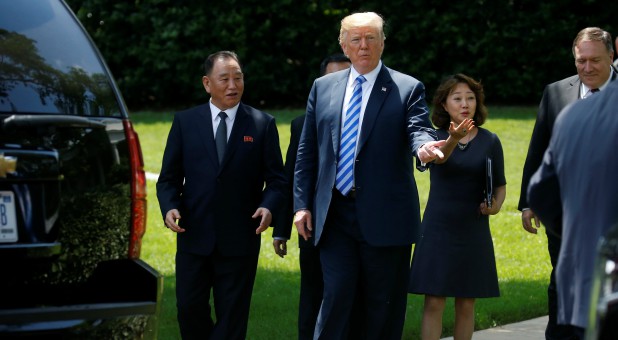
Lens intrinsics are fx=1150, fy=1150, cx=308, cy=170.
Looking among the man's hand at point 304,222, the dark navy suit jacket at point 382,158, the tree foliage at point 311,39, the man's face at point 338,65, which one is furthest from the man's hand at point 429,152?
the tree foliage at point 311,39

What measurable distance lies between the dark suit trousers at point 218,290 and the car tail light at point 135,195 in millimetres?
1985

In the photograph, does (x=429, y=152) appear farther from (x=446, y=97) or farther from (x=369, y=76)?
(x=446, y=97)

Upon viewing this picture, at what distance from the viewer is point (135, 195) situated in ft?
14.5

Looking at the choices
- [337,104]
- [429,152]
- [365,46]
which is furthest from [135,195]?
[365,46]

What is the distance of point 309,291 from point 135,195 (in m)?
2.80

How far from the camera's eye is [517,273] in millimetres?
9891

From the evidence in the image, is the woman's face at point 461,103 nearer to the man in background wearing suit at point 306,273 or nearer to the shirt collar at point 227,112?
the man in background wearing suit at point 306,273

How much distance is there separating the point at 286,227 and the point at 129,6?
1717 centimetres

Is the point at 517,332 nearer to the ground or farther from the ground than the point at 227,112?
nearer to the ground

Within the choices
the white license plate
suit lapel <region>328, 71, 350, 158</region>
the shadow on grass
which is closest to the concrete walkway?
the shadow on grass

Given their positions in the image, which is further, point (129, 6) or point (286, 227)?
point (129, 6)

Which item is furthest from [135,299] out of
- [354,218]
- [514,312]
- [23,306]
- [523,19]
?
[523,19]

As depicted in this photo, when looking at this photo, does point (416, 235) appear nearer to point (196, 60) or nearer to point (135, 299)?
point (135, 299)

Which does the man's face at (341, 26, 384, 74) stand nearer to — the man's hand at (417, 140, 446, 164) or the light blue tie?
the light blue tie
